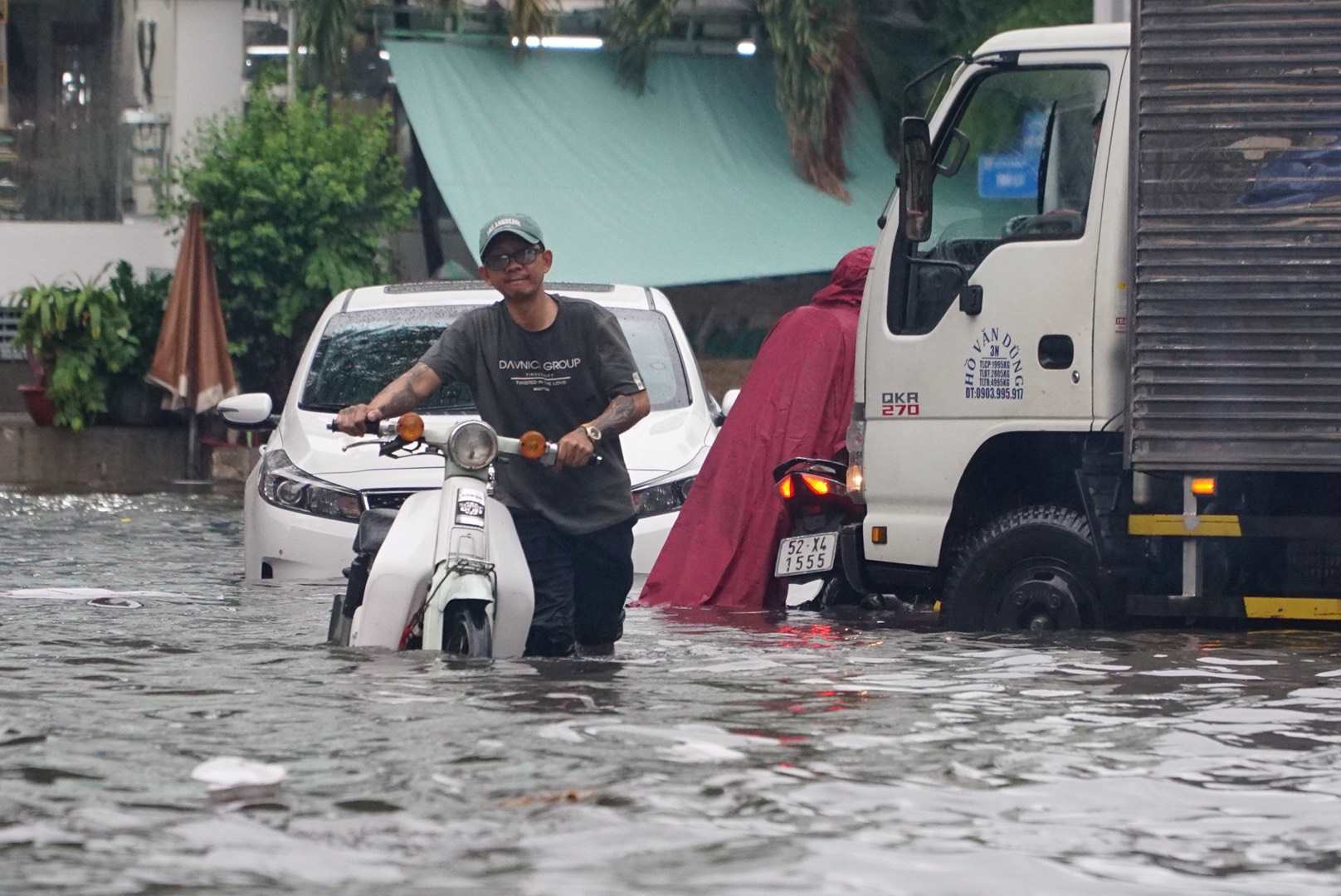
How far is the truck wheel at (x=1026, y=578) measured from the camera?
28.6 ft

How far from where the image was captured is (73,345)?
19781mm

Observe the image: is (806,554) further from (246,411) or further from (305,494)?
(246,411)

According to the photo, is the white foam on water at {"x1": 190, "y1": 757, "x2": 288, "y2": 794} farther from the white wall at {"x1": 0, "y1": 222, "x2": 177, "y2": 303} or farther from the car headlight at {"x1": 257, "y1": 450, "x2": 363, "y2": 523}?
the white wall at {"x1": 0, "y1": 222, "x2": 177, "y2": 303}

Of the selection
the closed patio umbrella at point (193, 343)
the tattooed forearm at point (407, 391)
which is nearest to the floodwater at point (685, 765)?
the tattooed forearm at point (407, 391)

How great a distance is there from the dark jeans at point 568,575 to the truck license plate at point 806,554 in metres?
2.02

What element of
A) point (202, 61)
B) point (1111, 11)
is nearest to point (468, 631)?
point (1111, 11)

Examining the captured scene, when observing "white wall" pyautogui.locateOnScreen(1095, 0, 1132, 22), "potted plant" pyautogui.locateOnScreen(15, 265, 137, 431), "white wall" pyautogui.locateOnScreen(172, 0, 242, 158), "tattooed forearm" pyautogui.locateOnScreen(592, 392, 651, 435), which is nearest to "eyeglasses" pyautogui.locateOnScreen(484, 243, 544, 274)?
"tattooed forearm" pyautogui.locateOnScreen(592, 392, 651, 435)

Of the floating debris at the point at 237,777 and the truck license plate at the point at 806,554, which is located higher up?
the truck license plate at the point at 806,554

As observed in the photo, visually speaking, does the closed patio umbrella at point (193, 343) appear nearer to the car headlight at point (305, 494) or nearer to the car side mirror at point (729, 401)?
the car headlight at point (305, 494)

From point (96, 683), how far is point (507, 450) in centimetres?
141

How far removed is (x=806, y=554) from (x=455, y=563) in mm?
2927

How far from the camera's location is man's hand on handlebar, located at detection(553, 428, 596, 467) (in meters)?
6.92

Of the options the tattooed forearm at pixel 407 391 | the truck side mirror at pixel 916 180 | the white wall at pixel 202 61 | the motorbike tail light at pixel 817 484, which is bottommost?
the motorbike tail light at pixel 817 484

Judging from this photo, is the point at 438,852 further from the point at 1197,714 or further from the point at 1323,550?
the point at 1323,550
